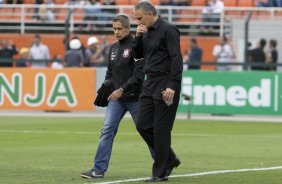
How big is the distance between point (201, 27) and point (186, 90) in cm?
659

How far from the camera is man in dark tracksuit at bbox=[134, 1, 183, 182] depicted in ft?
38.7

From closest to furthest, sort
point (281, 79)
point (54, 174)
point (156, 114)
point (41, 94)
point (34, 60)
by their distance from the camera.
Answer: point (156, 114) < point (54, 174) < point (281, 79) < point (41, 94) < point (34, 60)

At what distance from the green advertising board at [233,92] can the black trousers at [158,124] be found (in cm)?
1437

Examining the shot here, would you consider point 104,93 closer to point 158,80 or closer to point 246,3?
point 158,80

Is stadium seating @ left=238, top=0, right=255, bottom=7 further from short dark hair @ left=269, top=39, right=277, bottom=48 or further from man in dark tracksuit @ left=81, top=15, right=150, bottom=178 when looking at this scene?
man in dark tracksuit @ left=81, top=15, right=150, bottom=178

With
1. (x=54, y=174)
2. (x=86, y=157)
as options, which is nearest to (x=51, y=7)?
(x=86, y=157)

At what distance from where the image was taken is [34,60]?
1174 inches

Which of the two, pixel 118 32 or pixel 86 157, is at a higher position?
pixel 118 32

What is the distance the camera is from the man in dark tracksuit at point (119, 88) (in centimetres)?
1241

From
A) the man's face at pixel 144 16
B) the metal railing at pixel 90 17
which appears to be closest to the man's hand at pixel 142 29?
the man's face at pixel 144 16

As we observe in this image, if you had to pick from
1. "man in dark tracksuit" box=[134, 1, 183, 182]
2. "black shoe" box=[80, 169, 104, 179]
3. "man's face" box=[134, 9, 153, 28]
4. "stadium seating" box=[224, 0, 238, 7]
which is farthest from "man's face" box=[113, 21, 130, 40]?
"stadium seating" box=[224, 0, 238, 7]

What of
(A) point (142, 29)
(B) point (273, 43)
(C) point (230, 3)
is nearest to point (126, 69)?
(A) point (142, 29)

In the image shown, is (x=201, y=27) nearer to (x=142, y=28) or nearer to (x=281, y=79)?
(x=281, y=79)

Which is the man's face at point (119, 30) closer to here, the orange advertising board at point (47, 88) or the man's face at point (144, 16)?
the man's face at point (144, 16)
